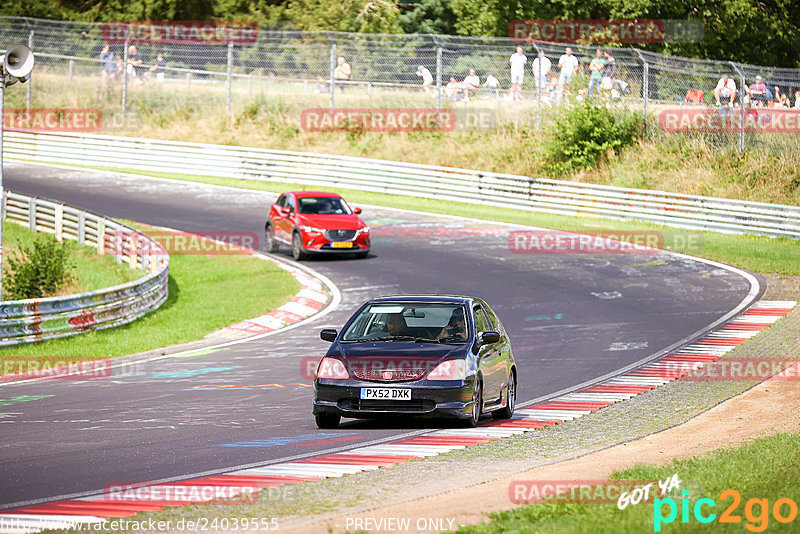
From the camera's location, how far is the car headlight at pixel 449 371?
11281mm

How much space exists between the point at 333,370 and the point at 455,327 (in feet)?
4.89

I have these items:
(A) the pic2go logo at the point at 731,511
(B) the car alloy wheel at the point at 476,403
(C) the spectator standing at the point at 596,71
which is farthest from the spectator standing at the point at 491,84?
(A) the pic2go logo at the point at 731,511

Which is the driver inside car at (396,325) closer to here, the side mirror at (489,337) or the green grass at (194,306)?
the side mirror at (489,337)

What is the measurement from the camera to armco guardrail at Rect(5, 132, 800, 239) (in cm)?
3114

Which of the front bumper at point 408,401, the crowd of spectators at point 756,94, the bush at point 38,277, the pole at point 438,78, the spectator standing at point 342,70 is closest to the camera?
the front bumper at point 408,401

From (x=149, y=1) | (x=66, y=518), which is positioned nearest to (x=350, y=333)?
(x=66, y=518)

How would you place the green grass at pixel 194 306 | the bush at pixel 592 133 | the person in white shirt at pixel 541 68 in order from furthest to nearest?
1. the bush at pixel 592 133
2. the person in white shirt at pixel 541 68
3. the green grass at pixel 194 306

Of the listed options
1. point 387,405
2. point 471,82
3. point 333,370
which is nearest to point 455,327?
point 387,405

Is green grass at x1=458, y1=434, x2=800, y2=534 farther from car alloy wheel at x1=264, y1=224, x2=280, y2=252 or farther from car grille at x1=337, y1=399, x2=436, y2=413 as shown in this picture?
car alloy wheel at x1=264, y1=224, x2=280, y2=252

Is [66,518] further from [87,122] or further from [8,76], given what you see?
[87,122]

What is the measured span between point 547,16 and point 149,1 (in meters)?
23.8

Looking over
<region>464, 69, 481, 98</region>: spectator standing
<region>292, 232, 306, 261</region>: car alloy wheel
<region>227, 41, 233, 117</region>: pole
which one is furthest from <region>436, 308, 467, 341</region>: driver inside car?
<region>227, 41, 233, 117</region>: pole

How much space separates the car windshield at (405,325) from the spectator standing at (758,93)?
22.7 metres

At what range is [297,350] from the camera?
60.2ft
